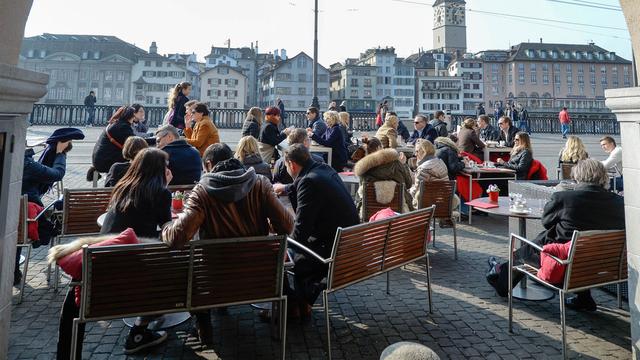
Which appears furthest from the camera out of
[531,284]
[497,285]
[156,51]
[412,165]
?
[156,51]

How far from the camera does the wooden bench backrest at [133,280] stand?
3.19 meters

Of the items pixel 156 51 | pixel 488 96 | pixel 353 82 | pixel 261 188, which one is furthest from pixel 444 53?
pixel 261 188

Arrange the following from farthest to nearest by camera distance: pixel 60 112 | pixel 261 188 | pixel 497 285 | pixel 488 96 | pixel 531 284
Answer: pixel 488 96 → pixel 60 112 → pixel 531 284 → pixel 497 285 → pixel 261 188

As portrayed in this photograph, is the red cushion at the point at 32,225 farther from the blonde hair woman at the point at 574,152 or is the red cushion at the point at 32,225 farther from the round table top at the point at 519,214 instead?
the blonde hair woman at the point at 574,152

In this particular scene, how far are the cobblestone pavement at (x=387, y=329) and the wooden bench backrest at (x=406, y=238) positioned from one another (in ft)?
1.86

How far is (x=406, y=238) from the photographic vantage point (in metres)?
4.87

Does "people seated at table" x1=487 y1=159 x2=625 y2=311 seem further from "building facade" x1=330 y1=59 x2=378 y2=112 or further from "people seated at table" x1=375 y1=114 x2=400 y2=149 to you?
"building facade" x1=330 y1=59 x2=378 y2=112

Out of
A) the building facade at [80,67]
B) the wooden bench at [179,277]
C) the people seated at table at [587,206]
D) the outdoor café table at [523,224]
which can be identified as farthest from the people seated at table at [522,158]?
the building facade at [80,67]

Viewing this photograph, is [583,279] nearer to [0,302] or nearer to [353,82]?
[0,302]

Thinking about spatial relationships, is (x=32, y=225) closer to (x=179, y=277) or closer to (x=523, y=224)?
(x=179, y=277)

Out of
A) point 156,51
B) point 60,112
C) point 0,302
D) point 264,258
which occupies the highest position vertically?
point 156,51

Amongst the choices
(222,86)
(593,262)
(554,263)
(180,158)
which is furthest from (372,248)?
(222,86)

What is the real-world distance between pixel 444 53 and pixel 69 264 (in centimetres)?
13918

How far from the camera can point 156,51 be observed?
116000mm
